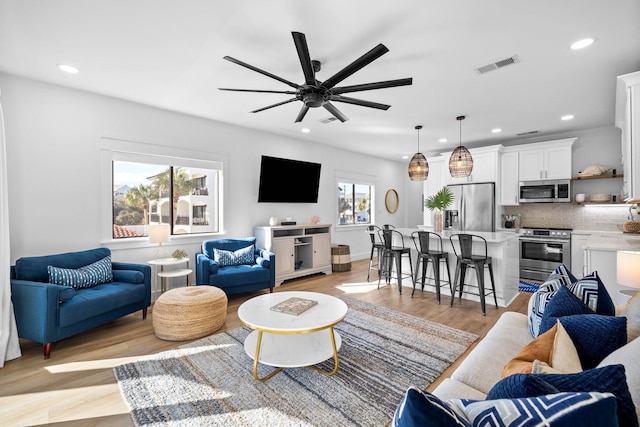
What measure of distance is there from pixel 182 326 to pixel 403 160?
733cm

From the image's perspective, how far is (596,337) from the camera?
3.93ft

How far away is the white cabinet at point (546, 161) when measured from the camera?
17.1ft

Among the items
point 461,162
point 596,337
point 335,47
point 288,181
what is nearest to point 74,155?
point 288,181

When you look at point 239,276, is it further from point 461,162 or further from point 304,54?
point 461,162

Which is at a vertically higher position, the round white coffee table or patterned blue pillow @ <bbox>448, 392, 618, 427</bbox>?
patterned blue pillow @ <bbox>448, 392, 618, 427</bbox>

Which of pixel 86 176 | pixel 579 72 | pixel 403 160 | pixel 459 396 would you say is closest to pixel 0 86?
pixel 86 176

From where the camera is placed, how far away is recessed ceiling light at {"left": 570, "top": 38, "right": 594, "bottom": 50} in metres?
2.49

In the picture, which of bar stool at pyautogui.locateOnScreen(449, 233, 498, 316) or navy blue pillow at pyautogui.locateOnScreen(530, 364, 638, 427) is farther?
bar stool at pyautogui.locateOnScreen(449, 233, 498, 316)

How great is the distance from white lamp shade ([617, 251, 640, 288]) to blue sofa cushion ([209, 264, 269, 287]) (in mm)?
3726

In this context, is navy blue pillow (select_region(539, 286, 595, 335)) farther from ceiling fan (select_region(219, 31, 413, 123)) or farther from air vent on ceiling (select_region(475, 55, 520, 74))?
air vent on ceiling (select_region(475, 55, 520, 74))

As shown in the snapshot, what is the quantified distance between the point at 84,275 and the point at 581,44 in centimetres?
518

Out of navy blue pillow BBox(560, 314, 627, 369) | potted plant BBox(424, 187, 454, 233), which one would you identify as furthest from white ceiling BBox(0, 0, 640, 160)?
navy blue pillow BBox(560, 314, 627, 369)

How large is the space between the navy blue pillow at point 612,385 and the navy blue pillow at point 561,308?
858 mm

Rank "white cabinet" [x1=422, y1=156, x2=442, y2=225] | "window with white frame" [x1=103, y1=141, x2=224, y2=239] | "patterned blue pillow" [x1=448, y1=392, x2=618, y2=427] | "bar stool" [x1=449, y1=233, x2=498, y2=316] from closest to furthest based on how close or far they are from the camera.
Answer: "patterned blue pillow" [x1=448, y1=392, x2=618, y2=427] < "bar stool" [x1=449, y1=233, x2=498, y2=316] < "window with white frame" [x1=103, y1=141, x2=224, y2=239] < "white cabinet" [x1=422, y1=156, x2=442, y2=225]
